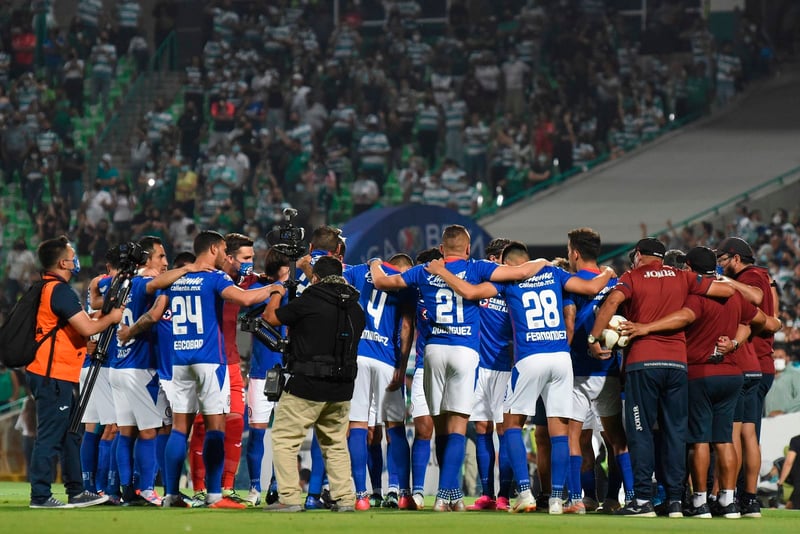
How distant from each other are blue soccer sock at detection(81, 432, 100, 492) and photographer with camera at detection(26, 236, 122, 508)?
0.94 meters

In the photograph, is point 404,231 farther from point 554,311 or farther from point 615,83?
point 615,83

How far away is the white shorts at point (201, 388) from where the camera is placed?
11.1 meters

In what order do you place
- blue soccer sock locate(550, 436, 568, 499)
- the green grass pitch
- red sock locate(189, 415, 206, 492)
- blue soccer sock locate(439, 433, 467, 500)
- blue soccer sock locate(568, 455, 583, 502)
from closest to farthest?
1. the green grass pitch
2. blue soccer sock locate(550, 436, 568, 499)
3. blue soccer sock locate(439, 433, 467, 500)
4. blue soccer sock locate(568, 455, 583, 502)
5. red sock locate(189, 415, 206, 492)

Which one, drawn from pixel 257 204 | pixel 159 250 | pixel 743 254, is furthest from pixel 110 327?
pixel 257 204

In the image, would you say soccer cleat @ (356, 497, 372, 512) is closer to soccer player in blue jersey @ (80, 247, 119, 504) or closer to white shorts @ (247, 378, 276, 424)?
white shorts @ (247, 378, 276, 424)

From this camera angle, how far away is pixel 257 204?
26031mm

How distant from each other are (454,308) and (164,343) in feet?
8.01

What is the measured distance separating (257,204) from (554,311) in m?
15.7

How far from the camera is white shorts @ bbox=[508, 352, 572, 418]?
35.4 ft

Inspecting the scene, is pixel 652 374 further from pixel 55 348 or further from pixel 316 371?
pixel 55 348

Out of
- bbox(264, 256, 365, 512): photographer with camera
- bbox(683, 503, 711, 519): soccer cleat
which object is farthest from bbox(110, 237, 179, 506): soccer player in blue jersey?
bbox(683, 503, 711, 519): soccer cleat

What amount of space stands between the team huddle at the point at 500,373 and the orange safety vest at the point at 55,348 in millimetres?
641

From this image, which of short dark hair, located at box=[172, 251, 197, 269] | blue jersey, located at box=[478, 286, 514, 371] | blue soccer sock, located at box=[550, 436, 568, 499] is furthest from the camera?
short dark hair, located at box=[172, 251, 197, 269]

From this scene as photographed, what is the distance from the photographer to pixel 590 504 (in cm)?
1140
